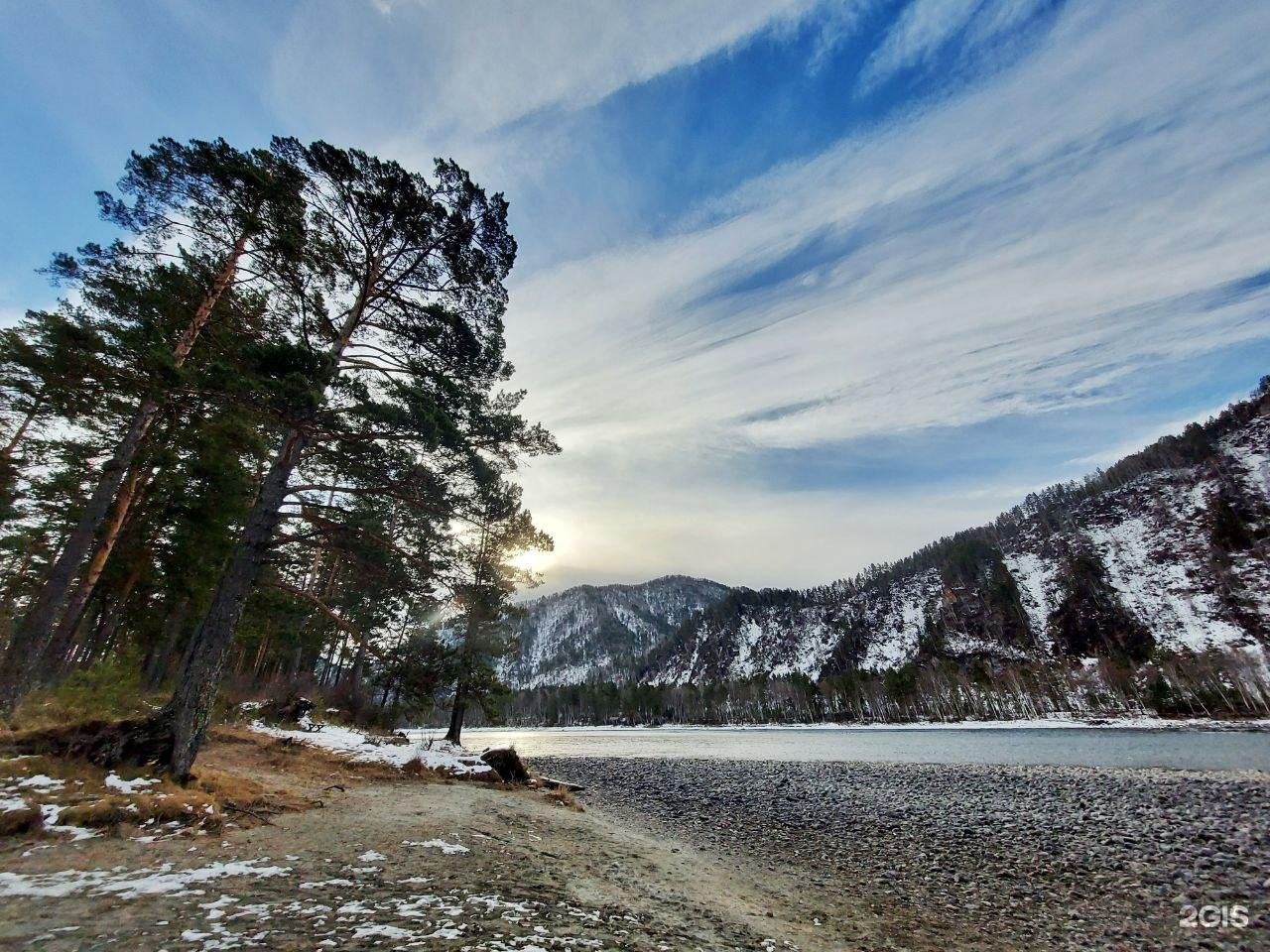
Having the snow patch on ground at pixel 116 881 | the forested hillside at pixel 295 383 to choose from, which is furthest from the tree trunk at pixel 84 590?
the snow patch on ground at pixel 116 881

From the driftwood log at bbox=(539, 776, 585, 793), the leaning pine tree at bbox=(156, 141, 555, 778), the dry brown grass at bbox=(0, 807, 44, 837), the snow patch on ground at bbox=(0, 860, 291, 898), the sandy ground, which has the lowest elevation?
the driftwood log at bbox=(539, 776, 585, 793)

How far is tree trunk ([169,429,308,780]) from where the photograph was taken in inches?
355

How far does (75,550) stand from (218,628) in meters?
7.80

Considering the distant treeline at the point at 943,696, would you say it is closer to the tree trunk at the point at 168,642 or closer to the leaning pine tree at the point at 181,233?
the tree trunk at the point at 168,642

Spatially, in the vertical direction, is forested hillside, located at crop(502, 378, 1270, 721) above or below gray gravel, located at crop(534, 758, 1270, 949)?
above

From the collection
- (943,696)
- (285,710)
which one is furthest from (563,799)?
(943,696)

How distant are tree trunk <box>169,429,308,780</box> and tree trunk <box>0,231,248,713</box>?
3.30m

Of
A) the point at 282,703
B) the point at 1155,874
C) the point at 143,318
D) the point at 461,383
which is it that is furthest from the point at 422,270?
the point at 282,703

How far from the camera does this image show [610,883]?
7.25 m

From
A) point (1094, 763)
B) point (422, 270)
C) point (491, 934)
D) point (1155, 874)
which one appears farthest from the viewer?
point (1094, 763)

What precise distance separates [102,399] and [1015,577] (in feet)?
776

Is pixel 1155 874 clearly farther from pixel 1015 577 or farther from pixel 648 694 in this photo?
pixel 1015 577

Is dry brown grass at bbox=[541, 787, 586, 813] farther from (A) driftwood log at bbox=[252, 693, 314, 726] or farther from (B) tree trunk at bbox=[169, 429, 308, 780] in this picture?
(A) driftwood log at bbox=[252, 693, 314, 726]

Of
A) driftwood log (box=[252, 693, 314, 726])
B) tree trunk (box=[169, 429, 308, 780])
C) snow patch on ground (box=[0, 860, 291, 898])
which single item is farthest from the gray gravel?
driftwood log (box=[252, 693, 314, 726])
